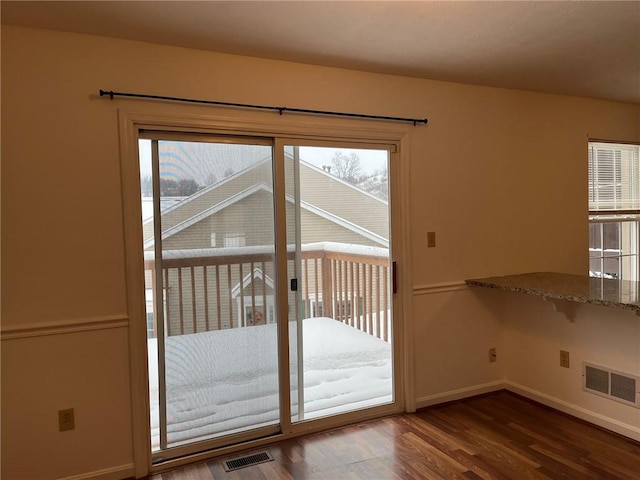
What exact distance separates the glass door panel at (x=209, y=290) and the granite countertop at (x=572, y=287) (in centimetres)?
162

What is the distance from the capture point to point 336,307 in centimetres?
317

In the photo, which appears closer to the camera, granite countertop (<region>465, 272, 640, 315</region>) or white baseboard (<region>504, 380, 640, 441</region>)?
granite countertop (<region>465, 272, 640, 315</region>)

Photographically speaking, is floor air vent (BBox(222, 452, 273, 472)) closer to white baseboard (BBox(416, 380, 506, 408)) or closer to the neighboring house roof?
white baseboard (BBox(416, 380, 506, 408))

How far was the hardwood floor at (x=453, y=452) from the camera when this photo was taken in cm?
255

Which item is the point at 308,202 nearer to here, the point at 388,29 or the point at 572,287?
the point at 388,29

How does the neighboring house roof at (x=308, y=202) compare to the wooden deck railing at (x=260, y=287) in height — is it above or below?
above

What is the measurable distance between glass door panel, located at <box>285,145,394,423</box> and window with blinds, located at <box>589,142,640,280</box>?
7.16ft

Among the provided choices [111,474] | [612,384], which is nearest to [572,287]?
[612,384]

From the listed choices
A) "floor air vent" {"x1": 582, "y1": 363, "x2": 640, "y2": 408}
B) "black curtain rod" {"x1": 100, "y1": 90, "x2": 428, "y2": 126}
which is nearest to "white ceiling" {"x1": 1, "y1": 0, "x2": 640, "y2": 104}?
"black curtain rod" {"x1": 100, "y1": 90, "x2": 428, "y2": 126}

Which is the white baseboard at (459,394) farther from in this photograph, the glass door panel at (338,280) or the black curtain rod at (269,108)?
the black curtain rod at (269,108)

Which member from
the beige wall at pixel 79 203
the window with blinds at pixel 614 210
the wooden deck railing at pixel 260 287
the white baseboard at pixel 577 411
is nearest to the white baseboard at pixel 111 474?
the beige wall at pixel 79 203

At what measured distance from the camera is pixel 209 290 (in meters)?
2.83

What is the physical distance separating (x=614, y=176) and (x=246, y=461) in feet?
13.0

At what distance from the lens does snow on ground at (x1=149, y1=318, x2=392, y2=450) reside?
9.06 feet
